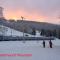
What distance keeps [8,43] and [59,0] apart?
2.12 feet

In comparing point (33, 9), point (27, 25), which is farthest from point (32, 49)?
point (33, 9)

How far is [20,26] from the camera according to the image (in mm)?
1616

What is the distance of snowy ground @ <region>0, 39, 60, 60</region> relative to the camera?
157 cm

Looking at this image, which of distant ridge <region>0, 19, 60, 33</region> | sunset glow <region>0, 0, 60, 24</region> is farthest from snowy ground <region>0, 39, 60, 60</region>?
sunset glow <region>0, 0, 60, 24</region>

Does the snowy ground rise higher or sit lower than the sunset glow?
lower

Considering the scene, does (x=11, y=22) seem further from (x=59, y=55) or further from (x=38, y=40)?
(x=59, y=55)

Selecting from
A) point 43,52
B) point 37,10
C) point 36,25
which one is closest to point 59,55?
point 43,52

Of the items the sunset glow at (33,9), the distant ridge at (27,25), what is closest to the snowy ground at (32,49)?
the distant ridge at (27,25)

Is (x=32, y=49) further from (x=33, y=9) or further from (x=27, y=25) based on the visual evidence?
(x=33, y=9)

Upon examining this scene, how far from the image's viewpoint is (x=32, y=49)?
63.6 inches

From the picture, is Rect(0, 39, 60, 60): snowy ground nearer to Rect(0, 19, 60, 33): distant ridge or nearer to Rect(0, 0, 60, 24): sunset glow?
Rect(0, 19, 60, 33): distant ridge

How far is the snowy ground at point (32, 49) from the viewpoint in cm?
157

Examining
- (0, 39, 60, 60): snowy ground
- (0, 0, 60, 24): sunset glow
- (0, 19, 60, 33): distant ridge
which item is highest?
(0, 0, 60, 24): sunset glow

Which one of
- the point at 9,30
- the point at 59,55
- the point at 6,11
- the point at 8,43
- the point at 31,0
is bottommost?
the point at 59,55
